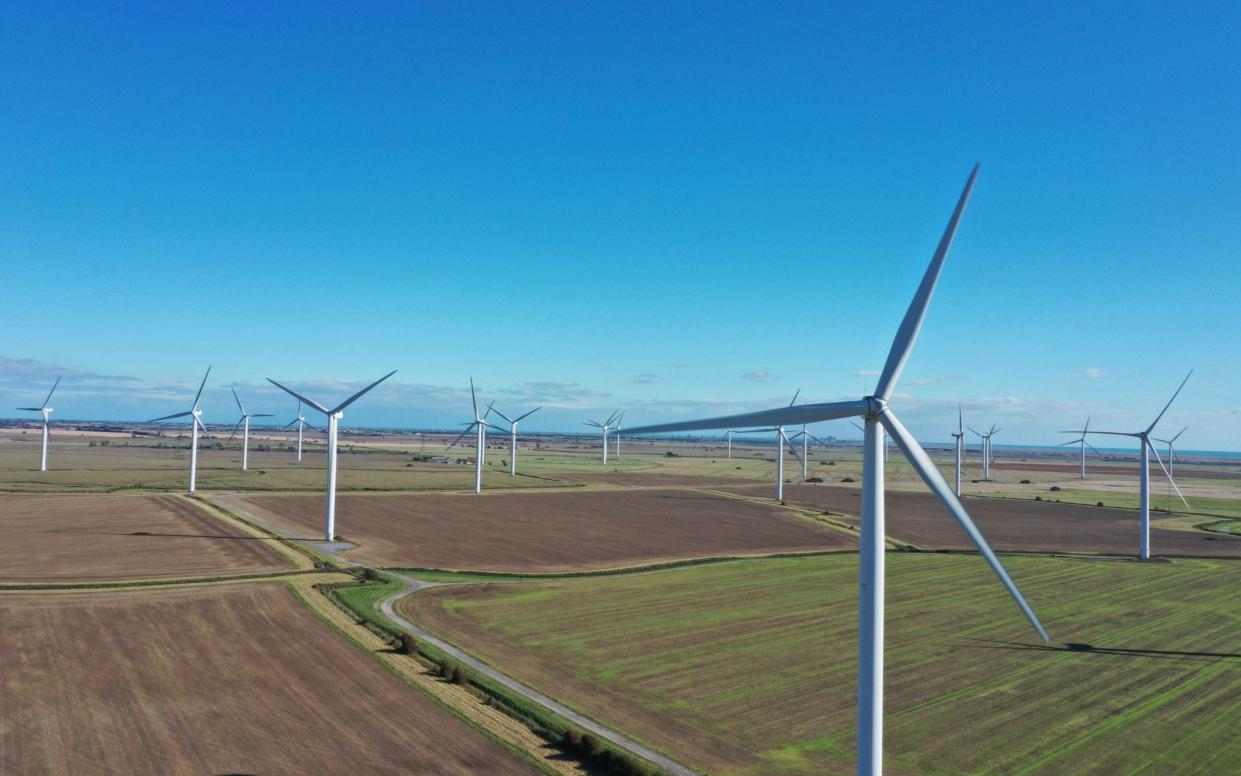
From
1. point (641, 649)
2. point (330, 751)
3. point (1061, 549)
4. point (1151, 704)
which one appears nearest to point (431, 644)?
point (641, 649)

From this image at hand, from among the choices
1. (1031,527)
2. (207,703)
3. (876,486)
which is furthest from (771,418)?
(1031,527)

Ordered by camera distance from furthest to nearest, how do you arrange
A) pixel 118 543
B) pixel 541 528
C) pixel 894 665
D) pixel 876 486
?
pixel 541 528, pixel 118 543, pixel 894 665, pixel 876 486

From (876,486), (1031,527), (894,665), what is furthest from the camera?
(1031,527)

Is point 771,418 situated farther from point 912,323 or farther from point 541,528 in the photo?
point 541,528

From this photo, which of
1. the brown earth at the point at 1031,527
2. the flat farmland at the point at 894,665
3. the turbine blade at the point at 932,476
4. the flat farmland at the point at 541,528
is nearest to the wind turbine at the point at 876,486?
the turbine blade at the point at 932,476

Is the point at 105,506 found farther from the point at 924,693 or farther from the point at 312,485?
the point at 924,693

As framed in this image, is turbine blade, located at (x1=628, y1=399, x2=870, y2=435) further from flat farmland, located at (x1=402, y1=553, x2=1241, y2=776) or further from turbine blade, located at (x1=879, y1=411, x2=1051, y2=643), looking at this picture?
flat farmland, located at (x1=402, y1=553, x2=1241, y2=776)

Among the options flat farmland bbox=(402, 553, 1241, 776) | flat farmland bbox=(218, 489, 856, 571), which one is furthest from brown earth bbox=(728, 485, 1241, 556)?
flat farmland bbox=(402, 553, 1241, 776)
